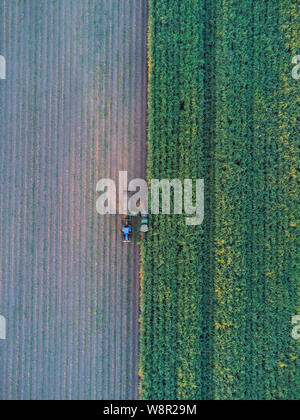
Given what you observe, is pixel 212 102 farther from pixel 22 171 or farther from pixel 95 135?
pixel 22 171

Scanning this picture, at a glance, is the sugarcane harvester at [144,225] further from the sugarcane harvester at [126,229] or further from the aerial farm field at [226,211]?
the sugarcane harvester at [126,229]

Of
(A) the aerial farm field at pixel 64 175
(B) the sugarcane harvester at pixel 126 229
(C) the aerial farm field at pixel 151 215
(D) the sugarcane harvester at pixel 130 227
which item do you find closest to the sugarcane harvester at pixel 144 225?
(D) the sugarcane harvester at pixel 130 227

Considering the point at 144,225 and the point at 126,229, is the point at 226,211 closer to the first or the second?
the point at 144,225

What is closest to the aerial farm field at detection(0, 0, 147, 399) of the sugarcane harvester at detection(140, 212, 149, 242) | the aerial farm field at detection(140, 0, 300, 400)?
the sugarcane harvester at detection(140, 212, 149, 242)

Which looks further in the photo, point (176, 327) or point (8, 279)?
point (8, 279)

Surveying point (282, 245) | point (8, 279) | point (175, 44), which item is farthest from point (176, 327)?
point (175, 44)

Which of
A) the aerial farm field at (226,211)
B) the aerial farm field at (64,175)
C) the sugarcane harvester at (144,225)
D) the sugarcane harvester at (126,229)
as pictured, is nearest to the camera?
the aerial farm field at (226,211)

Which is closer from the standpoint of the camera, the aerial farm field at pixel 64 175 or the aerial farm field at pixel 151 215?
the aerial farm field at pixel 151 215
